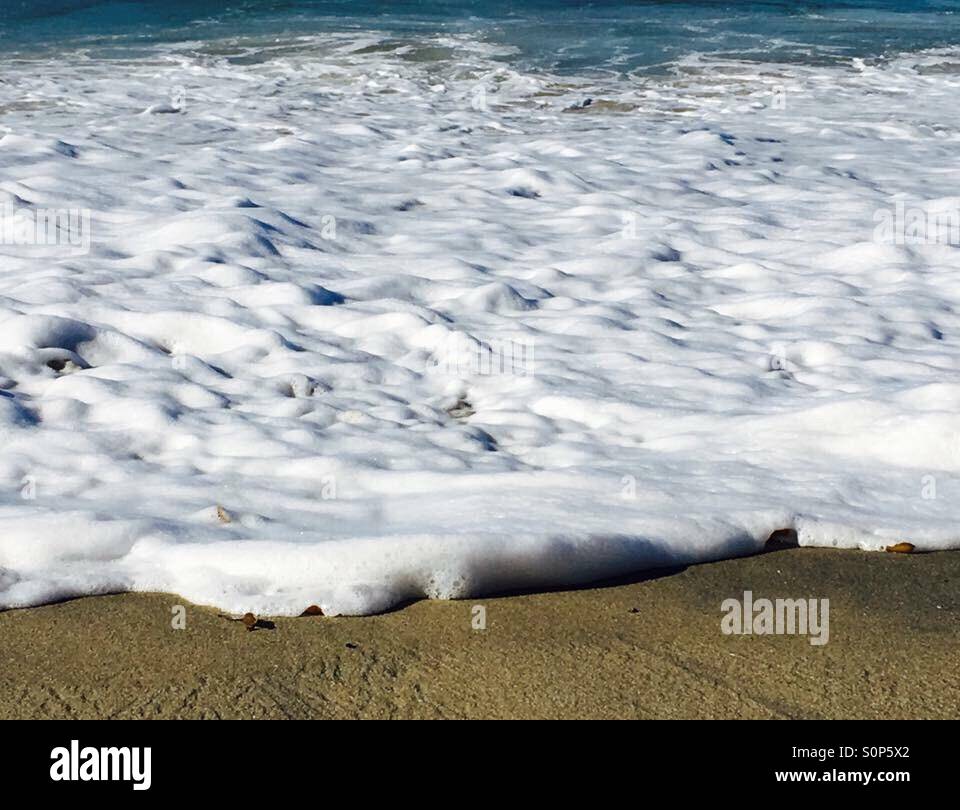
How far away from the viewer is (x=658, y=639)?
2.70 m

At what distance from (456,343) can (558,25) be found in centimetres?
1382

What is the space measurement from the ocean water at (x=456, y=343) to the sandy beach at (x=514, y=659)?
0.11 metres

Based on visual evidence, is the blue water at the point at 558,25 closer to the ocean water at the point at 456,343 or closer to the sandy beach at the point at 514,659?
the ocean water at the point at 456,343

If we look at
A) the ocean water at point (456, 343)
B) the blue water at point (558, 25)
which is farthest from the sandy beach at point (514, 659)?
the blue water at point (558, 25)

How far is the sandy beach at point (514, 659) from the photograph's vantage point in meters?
2.43

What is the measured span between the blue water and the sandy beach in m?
11.6

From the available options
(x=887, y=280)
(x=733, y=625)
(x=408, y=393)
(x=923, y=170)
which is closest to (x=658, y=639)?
(x=733, y=625)

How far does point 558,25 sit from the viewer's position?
17.4 metres

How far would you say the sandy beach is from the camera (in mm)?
2434

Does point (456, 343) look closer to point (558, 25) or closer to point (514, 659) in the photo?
point (514, 659)

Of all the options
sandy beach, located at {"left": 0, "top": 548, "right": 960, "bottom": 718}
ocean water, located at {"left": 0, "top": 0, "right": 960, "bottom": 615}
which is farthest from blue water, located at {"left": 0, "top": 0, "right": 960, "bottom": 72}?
sandy beach, located at {"left": 0, "top": 548, "right": 960, "bottom": 718}

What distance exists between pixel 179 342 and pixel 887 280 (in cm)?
331

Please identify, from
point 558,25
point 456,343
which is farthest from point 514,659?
point 558,25
